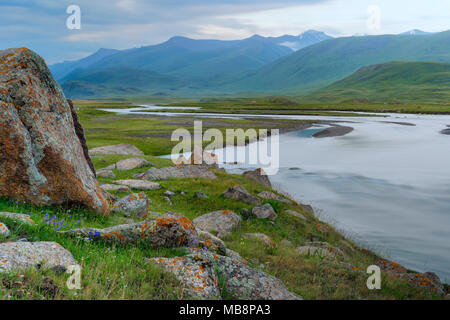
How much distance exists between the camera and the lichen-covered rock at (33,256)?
20.1 ft

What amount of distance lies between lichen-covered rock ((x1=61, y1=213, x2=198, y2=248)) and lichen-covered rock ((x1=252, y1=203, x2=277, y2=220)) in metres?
11.3

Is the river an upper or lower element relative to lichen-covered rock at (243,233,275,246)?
lower

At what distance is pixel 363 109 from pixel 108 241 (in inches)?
7018

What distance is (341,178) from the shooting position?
44.8 m

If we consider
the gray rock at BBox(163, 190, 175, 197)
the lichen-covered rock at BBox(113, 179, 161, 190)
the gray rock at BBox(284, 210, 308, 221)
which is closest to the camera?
the gray rock at BBox(284, 210, 308, 221)

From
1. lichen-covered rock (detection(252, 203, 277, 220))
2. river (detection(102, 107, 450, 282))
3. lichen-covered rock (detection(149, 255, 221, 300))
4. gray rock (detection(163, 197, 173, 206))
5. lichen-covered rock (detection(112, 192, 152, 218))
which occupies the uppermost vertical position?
lichen-covered rock (detection(149, 255, 221, 300))

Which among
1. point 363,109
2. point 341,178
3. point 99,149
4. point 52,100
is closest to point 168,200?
point 52,100

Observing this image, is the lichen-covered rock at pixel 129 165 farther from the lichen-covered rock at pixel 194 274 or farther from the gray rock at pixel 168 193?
the lichen-covered rock at pixel 194 274

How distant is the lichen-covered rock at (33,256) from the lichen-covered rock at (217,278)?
1.90m

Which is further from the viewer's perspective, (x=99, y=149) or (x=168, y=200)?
(x=99, y=149)

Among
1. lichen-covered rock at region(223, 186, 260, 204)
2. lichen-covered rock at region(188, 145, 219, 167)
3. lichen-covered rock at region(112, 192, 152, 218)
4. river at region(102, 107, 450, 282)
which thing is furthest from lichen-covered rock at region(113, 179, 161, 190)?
river at region(102, 107, 450, 282)

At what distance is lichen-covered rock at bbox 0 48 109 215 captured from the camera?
10758 millimetres

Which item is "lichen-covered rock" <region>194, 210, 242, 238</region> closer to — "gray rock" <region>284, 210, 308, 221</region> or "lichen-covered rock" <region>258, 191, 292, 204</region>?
"gray rock" <region>284, 210, 308, 221</region>

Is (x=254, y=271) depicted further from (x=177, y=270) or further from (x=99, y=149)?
(x=99, y=149)
